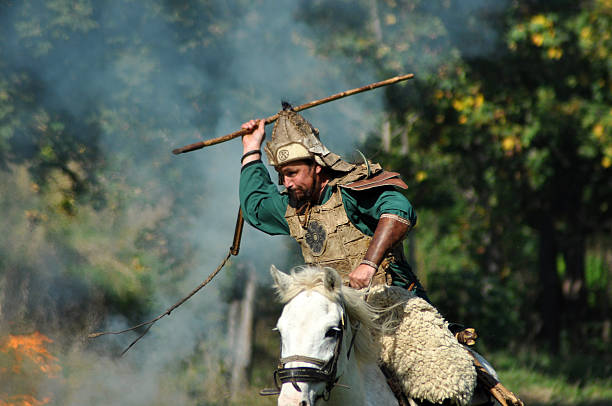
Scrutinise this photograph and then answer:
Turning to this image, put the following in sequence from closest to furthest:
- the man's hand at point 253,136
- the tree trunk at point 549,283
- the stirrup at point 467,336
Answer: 1. the stirrup at point 467,336
2. the man's hand at point 253,136
3. the tree trunk at point 549,283

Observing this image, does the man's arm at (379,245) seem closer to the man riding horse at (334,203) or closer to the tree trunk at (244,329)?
the man riding horse at (334,203)

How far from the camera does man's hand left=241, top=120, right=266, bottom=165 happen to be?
172 inches

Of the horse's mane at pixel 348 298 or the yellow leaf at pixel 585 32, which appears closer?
the horse's mane at pixel 348 298

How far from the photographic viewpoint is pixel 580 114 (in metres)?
12.3

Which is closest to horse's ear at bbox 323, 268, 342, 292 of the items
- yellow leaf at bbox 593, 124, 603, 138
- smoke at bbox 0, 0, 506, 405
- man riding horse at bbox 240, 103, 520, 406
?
man riding horse at bbox 240, 103, 520, 406

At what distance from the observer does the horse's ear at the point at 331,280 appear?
3.11m

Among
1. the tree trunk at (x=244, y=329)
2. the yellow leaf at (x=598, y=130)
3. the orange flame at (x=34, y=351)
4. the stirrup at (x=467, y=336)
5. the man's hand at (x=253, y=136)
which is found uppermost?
the man's hand at (x=253, y=136)

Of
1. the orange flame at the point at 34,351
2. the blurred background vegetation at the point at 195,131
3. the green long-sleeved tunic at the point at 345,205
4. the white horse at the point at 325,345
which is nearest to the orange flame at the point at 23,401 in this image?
the blurred background vegetation at the point at 195,131

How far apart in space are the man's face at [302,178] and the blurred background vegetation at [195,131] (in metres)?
2.36

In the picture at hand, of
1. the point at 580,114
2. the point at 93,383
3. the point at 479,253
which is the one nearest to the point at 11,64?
the point at 93,383

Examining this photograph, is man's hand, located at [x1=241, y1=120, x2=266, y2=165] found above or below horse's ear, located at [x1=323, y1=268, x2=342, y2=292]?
above

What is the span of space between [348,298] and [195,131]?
506cm

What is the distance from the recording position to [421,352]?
11.9ft

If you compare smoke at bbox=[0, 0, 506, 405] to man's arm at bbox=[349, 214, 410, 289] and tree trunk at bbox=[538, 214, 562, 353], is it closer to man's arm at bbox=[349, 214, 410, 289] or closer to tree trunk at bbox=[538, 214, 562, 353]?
man's arm at bbox=[349, 214, 410, 289]
